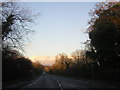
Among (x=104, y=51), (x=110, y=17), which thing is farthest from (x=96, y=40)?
(x=110, y=17)

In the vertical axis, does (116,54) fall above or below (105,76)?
above

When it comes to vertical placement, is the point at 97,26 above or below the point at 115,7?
below

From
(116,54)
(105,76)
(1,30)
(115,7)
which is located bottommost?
(105,76)

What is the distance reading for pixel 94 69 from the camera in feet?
213

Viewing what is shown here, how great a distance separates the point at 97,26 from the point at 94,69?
74.8ft

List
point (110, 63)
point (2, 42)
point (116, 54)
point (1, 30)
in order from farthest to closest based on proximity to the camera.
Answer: point (110, 63)
point (116, 54)
point (2, 42)
point (1, 30)

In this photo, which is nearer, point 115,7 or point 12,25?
point 12,25

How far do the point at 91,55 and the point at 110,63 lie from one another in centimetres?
576

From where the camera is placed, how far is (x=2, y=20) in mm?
36938

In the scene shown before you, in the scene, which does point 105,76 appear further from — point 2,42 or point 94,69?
point 2,42

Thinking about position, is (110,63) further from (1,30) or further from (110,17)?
(1,30)

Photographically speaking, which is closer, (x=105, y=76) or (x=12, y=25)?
(x=12, y=25)

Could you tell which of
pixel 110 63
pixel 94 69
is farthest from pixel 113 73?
pixel 94 69

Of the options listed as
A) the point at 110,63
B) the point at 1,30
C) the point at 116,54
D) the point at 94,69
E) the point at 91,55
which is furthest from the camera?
the point at 94,69
